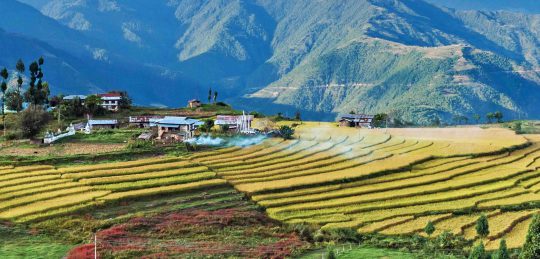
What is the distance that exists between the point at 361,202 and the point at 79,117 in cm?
7034

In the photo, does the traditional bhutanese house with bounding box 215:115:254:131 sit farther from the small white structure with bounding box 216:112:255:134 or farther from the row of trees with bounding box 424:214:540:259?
the row of trees with bounding box 424:214:540:259

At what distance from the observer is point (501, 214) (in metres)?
59.8

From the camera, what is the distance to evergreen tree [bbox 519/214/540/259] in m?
42.2

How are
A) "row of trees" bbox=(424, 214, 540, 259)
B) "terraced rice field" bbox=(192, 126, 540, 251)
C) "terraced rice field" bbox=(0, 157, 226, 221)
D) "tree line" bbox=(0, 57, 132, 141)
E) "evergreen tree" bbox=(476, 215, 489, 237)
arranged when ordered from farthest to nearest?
"tree line" bbox=(0, 57, 132, 141) < "terraced rice field" bbox=(192, 126, 540, 251) < "terraced rice field" bbox=(0, 157, 226, 221) < "evergreen tree" bbox=(476, 215, 489, 237) < "row of trees" bbox=(424, 214, 540, 259)

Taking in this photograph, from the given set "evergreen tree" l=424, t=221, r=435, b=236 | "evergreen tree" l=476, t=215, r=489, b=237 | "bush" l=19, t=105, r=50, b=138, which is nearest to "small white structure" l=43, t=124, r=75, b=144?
"bush" l=19, t=105, r=50, b=138

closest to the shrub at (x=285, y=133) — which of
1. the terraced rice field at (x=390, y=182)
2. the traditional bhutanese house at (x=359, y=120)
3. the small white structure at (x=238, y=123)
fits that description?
the terraced rice field at (x=390, y=182)

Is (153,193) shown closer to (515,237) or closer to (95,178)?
(95,178)

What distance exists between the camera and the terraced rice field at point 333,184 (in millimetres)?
54625

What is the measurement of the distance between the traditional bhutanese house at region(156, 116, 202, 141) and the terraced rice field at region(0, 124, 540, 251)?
377 inches

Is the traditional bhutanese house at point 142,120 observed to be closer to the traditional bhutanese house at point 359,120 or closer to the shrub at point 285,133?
the shrub at point 285,133

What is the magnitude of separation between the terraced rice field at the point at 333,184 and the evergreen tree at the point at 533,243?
6.99 m

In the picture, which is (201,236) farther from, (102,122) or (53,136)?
(102,122)

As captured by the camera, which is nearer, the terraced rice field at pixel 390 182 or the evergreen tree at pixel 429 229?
the evergreen tree at pixel 429 229

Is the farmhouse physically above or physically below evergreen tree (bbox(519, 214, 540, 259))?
above
